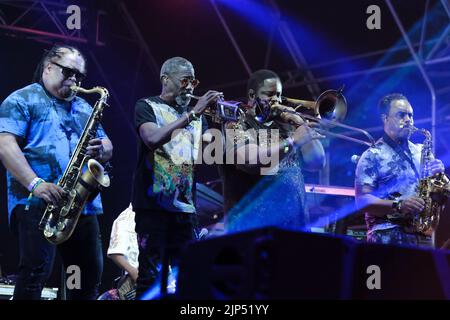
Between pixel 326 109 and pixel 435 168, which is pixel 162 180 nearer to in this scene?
pixel 326 109

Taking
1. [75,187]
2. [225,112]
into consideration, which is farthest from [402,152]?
[75,187]

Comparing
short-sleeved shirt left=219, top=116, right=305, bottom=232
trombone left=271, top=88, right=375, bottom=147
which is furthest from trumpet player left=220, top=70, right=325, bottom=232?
trombone left=271, top=88, right=375, bottom=147

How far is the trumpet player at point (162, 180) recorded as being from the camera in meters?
4.42

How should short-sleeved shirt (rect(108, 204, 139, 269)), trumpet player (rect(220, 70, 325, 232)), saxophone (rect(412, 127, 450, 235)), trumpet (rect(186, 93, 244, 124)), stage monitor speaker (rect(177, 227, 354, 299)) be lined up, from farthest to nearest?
short-sleeved shirt (rect(108, 204, 139, 269)) < saxophone (rect(412, 127, 450, 235)) < trumpet (rect(186, 93, 244, 124)) < trumpet player (rect(220, 70, 325, 232)) < stage monitor speaker (rect(177, 227, 354, 299))

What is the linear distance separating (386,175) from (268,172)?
1.17 m

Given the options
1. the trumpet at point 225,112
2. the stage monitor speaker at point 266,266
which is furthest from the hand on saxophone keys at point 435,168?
the stage monitor speaker at point 266,266

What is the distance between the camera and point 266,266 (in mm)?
2893

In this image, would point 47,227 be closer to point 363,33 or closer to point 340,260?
point 340,260

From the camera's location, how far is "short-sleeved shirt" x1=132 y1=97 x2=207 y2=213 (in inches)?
177

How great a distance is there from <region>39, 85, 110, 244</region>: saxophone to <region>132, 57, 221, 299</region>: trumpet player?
308mm

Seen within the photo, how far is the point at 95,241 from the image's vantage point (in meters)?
4.47

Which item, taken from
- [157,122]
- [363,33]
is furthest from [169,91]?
[363,33]

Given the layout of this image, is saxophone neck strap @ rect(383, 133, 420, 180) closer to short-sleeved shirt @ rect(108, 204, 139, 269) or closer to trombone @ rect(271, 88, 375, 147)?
trombone @ rect(271, 88, 375, 147)

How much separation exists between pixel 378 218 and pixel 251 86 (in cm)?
142
